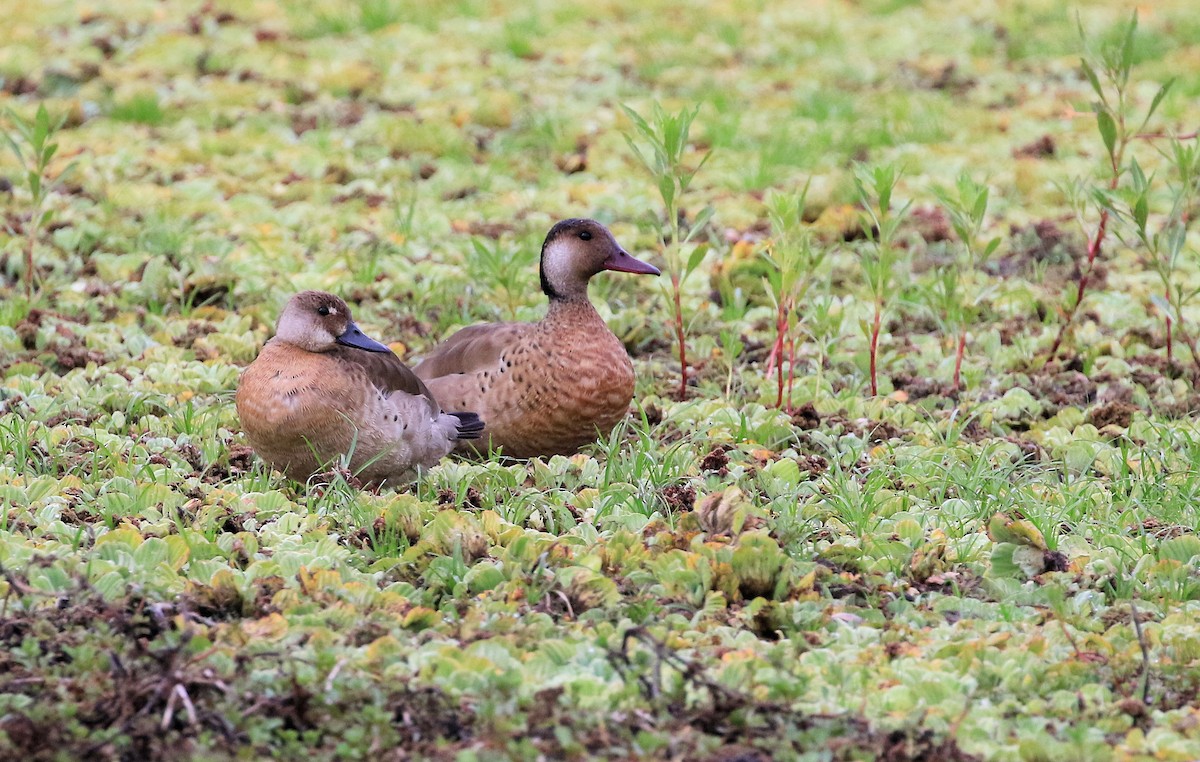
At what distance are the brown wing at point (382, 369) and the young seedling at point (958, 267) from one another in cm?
228

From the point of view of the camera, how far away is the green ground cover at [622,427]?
3.89 meters

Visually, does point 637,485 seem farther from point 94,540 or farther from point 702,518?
point 94,540

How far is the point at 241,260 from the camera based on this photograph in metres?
8.16

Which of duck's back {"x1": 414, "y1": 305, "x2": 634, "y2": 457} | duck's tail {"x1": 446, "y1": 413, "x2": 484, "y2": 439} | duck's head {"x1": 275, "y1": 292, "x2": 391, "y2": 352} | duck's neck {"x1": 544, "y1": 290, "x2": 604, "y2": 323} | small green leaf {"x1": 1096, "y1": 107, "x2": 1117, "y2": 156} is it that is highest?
small green leaf {"x1": 1096, "y1": 107, "x2": 1117, "y2": 156}

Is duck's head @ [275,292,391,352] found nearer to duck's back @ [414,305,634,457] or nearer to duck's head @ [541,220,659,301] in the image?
duck's back @ [414,305,634,457]

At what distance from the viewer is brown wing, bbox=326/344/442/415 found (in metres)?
5.49

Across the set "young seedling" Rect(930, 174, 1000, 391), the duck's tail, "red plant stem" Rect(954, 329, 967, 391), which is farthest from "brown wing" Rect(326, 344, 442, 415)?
"red plant stem" Rect(954, 329, 967, 391)

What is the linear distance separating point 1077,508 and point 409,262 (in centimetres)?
412

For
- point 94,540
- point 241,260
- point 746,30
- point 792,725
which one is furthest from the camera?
point 746,30

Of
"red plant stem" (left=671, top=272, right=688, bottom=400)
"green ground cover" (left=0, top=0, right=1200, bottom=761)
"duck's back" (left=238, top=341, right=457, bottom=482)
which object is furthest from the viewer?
"red plant stem" (left=671, top=272, right=688, bottom=400)

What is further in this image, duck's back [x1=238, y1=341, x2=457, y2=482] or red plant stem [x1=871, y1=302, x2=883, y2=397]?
red plant stem [x1=871, y1=302, x2=883, y2=397]

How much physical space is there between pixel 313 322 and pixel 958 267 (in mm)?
3997

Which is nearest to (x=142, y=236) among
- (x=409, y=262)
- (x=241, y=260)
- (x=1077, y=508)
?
(x=241, y=260)

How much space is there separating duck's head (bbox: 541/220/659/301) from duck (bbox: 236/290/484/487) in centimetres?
93
